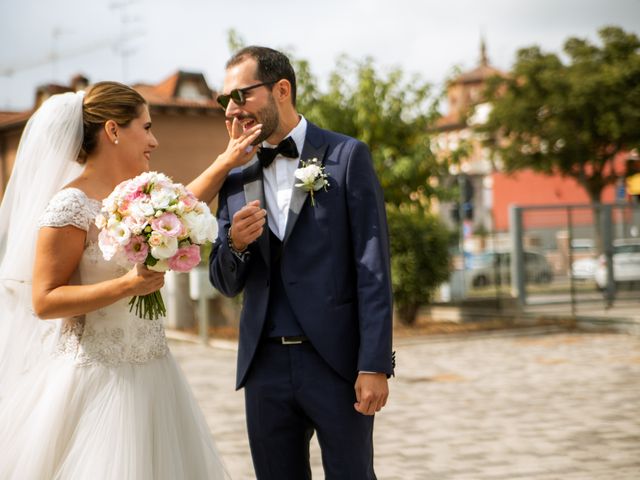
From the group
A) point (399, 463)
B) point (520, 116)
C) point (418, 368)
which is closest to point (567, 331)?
point (418, 368)

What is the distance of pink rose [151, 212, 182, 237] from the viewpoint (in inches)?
128

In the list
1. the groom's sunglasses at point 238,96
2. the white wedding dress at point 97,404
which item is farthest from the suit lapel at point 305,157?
the white wedding dress at point 97,404

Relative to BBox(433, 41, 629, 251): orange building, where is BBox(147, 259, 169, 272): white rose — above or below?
below

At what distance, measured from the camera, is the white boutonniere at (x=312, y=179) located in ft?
11.6

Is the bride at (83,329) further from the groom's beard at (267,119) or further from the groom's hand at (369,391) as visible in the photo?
the groom's hand at (369,391)

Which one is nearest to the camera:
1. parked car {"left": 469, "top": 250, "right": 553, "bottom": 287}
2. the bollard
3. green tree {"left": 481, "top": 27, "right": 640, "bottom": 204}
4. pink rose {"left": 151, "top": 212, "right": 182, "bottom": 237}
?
pink rose {"left": 151, "top": 212, "right": 182, "bottom": 237}

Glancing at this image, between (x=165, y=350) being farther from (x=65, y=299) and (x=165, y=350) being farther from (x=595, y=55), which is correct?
(x=595, y=55)

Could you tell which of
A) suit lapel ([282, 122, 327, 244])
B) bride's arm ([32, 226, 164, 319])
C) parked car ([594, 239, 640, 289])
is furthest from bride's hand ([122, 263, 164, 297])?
parked car ([594, 239, 640, 289])

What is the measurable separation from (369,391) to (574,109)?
42.6 meters

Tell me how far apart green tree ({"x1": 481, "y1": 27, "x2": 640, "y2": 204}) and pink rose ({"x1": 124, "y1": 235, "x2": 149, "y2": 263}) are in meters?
41.8

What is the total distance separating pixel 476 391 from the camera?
10.8m

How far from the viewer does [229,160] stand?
3.60 metres

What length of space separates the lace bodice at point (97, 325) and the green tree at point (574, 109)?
136ft

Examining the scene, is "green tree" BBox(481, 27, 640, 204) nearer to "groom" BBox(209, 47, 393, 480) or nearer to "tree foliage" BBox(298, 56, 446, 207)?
"tree foliage" BBox(298, 56, 446, 207)
